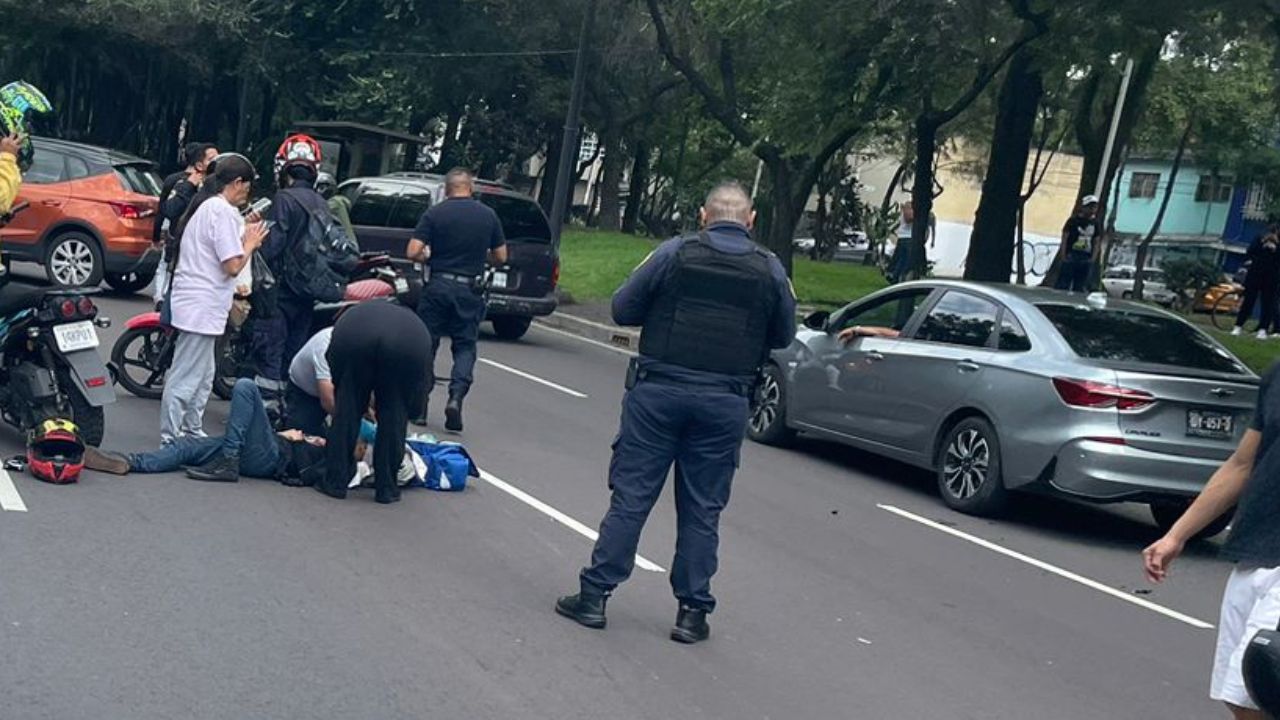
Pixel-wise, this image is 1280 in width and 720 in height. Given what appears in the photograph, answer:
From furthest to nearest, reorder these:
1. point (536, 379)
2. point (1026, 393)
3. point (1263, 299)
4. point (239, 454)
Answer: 1. point (1263, 299)
2. point (536, 379)
3. point (1026, 393)
4. point (239, 454)

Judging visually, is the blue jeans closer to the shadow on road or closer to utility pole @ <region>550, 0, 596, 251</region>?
the shadow on road

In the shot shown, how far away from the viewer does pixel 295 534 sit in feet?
27.0

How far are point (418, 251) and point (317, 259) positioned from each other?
4.76ft

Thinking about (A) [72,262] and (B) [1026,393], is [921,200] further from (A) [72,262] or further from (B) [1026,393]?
(B) [1026,393]

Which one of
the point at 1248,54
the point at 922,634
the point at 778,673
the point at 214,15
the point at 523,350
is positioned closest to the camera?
the point at 778,673

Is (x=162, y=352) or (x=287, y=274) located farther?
(x=162, y=352)

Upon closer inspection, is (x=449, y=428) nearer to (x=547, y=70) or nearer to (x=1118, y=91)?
(x=1118, y=91)

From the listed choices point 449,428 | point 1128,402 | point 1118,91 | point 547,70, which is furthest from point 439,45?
point 1128,402

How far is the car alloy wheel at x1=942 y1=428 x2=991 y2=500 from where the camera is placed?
11.1m

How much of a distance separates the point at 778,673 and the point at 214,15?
115 feet

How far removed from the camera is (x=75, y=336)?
9352mm

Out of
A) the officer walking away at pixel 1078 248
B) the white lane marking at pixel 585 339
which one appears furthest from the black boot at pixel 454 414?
the officer walking away at pixel 1078 248

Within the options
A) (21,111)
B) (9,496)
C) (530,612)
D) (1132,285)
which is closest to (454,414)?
(21,111)

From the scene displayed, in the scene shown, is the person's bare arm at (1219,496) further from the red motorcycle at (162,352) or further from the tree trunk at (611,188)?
the tree trunk at (611,188)
